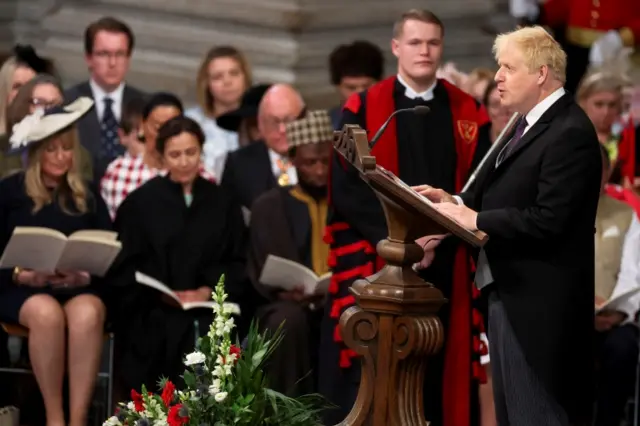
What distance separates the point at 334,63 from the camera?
327 inches

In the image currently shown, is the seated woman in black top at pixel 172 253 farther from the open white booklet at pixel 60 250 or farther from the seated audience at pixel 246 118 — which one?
the seated audience at pixel 246 118

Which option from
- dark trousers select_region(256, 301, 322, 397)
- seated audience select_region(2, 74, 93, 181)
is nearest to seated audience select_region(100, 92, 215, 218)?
seated audience select_region(2, 74, 93, 181)

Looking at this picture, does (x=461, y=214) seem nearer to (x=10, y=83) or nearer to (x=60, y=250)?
(x=60, y=250)

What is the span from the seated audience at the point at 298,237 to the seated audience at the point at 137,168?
0.71 meters

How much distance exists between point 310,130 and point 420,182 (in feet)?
3.61

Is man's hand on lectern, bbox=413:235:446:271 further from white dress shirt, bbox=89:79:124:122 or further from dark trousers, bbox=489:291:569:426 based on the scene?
white dress shirt, bbox=89:79:124:122

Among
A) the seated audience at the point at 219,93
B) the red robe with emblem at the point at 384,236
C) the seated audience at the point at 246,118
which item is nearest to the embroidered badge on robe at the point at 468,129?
the red robe with emblem at the point at 384,236

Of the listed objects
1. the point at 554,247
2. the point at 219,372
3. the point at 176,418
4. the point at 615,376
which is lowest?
the point at 615,376

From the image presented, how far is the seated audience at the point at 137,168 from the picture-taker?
7.72m

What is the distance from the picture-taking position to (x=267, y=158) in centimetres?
784

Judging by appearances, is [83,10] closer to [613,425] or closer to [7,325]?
[7,325]

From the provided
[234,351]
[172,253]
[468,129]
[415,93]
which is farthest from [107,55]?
[234,351]

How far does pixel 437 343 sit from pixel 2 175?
348 cm

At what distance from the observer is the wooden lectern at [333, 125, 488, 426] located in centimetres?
486
